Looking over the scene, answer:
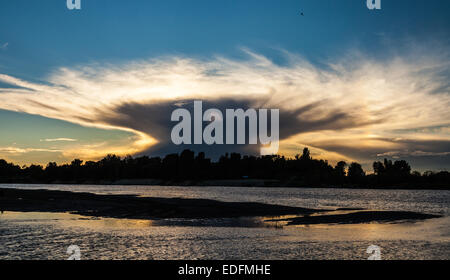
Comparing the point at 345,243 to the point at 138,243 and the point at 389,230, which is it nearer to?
the point at 389,230

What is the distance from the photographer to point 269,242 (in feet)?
93.1

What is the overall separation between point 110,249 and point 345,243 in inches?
705

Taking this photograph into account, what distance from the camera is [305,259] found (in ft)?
76.2
